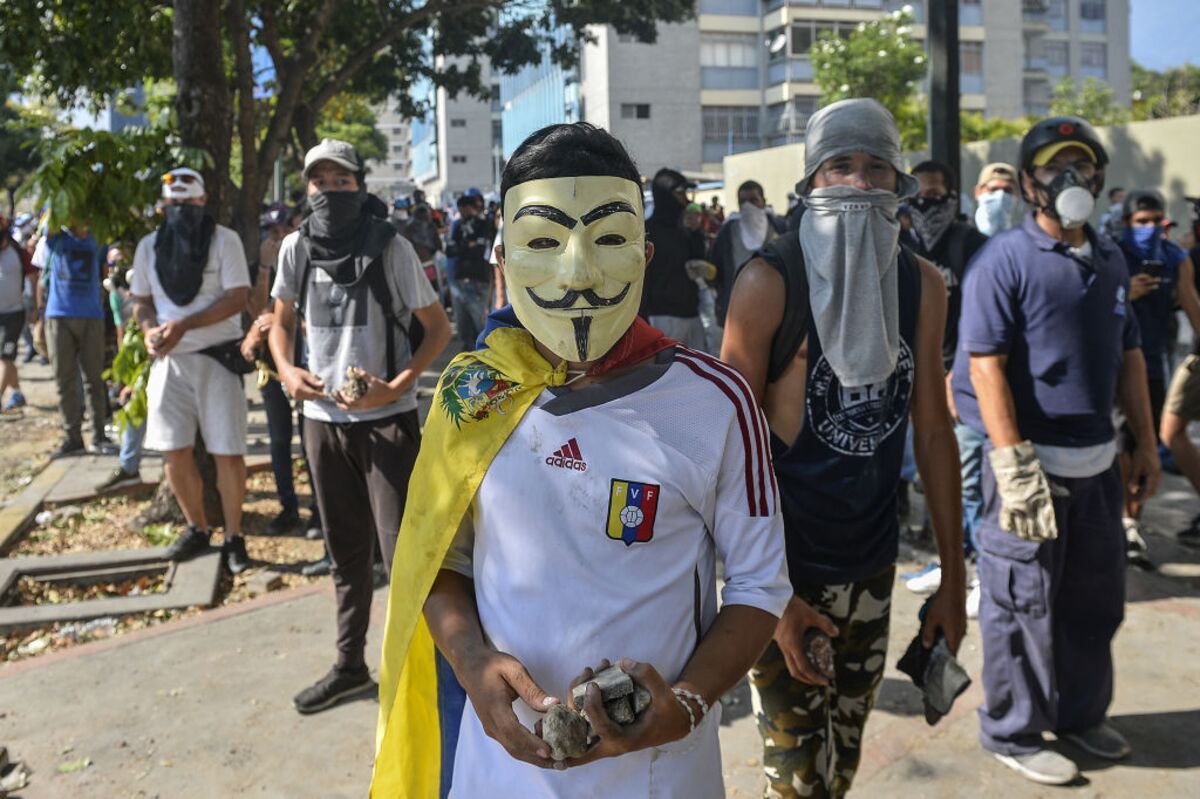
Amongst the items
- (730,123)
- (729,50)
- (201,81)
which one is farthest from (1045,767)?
(729,50)

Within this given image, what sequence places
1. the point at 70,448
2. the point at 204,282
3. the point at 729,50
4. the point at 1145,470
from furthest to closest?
1. the point at 729,50
2. the point at 70,448
3. the point at 204,282
4. the point at 1145,470

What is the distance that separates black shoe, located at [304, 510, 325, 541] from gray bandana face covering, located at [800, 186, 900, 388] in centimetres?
471

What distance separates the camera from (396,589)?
1973mm

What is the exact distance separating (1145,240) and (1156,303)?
0.44 m

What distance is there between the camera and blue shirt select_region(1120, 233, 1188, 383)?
677 cm

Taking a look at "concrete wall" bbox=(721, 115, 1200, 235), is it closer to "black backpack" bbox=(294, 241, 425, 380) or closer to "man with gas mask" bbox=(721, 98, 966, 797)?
"black backpack" bbox=(294, 241, 425, 380)

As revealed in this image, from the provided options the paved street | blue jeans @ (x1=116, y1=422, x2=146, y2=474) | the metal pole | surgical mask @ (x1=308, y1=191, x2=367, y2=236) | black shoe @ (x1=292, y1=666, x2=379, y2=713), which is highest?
the metal pole

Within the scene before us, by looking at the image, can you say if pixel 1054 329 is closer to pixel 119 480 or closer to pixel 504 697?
pixel 504 697

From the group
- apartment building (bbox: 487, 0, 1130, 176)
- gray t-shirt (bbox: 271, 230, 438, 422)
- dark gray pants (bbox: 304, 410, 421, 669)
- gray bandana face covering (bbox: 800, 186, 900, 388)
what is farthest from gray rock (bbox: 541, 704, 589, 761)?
apartment building (bbox: 487, 0, 1130, 176)

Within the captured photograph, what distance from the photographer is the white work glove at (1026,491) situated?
3477 mm

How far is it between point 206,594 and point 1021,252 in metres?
4.43

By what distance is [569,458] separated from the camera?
179 centimetres

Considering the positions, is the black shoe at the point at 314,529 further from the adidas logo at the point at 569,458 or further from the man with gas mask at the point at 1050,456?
the adidas logo at the point at 569,458

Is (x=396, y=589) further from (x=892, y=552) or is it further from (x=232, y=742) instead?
(x=232, y=742)
